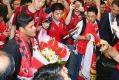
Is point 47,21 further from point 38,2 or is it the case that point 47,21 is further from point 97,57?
point 97,57

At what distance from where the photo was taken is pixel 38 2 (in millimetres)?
4633

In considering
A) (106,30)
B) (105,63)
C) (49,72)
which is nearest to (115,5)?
(106,30)

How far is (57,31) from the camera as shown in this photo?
482 cm

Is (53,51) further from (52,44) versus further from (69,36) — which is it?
(69,36)

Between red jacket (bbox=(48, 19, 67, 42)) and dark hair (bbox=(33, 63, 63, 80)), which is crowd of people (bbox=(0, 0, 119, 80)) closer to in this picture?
red jacket (bbox=(48, 19, 67, 42))

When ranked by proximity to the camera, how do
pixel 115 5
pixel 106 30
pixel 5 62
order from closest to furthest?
pixel 5 62 → pixel 115 5 → pixel 106 30

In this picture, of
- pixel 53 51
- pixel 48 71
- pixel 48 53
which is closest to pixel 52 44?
pixel 53 51

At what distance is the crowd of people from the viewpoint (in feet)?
12.0

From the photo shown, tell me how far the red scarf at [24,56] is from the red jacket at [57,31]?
1225 mm

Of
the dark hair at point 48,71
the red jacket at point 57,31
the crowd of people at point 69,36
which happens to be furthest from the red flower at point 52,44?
the dark hair at point 48,71

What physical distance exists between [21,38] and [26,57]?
22 cm

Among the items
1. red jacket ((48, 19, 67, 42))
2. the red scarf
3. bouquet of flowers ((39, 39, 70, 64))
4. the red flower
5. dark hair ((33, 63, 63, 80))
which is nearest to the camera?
dark hair ((33, 63, 63, 80))

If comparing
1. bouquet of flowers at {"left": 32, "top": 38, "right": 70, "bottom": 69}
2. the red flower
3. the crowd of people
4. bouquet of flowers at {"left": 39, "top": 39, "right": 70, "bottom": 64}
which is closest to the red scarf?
the crowd of people

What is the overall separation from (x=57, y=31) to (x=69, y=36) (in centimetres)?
30
